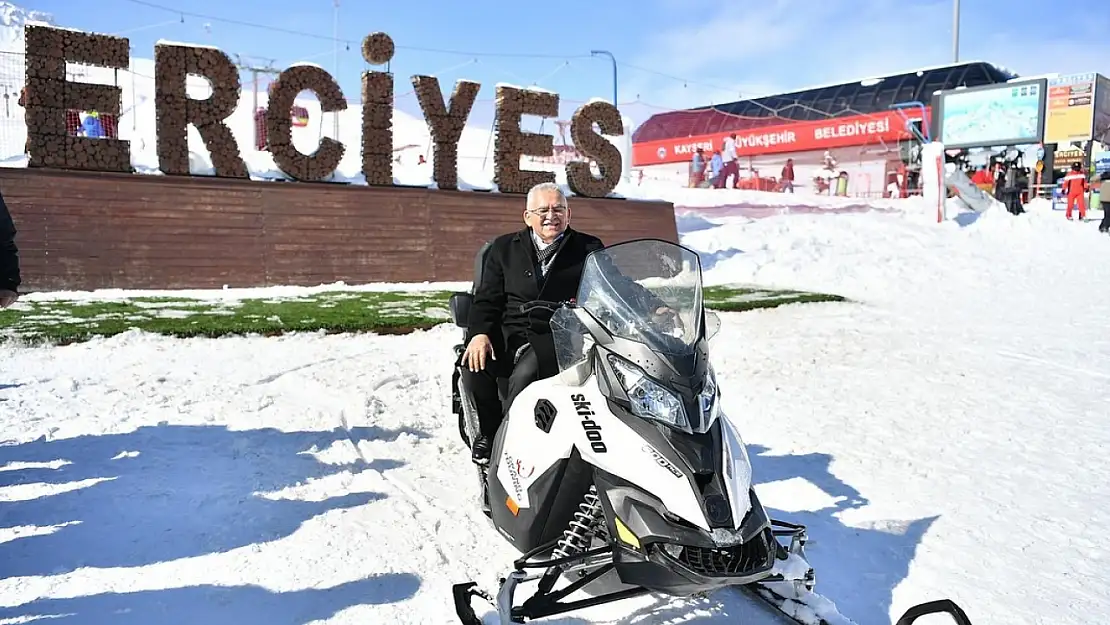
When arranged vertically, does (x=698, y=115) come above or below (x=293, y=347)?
above

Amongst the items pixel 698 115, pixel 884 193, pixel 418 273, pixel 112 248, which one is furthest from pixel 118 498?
pixel 698 115

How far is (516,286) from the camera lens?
12.4ft

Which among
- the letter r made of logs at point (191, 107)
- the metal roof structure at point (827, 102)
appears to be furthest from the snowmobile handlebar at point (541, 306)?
the metal roof structure at point (827, 102)

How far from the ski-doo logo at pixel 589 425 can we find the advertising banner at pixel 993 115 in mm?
31894

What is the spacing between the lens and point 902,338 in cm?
902

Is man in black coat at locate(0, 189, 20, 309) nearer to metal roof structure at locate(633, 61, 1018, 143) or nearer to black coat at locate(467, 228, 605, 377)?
black coat at locate(467, 228, 605, 377)

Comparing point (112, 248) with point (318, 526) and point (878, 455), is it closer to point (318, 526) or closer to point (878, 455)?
point (318, 526)

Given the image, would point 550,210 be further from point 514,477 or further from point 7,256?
point 7,256

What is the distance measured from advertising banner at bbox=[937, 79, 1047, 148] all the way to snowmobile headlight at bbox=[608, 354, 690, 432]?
105ft

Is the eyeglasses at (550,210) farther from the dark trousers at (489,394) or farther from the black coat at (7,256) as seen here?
the black coat at (7,256)

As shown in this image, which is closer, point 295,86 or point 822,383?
point 822,383

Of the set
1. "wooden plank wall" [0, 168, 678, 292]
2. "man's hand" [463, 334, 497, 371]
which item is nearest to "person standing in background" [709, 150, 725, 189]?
"wooden plank wall" [0, 168, 678, 292]

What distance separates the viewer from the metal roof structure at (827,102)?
3538cm

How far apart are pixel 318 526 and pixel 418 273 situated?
10.7 m
